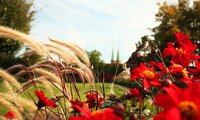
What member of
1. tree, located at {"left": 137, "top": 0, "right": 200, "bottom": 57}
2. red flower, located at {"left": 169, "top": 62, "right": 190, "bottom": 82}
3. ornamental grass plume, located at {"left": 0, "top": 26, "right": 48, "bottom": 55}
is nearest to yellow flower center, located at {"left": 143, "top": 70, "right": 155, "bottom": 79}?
red flower, located at {"left": 169, "top": 62, "right": 190, "bottom": 82}

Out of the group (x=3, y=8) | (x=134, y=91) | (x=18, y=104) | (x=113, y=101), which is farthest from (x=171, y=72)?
(x=3, y=8)

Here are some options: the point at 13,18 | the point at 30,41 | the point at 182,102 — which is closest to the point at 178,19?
the point at 13,18

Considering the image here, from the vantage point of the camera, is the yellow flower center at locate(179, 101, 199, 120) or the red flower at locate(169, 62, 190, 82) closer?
the yellow flower center at locate(179, 101, 199, 120)

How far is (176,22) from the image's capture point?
→ 77.4 ft

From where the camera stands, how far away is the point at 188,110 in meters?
0.94

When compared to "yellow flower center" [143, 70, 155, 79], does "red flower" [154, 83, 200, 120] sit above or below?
below

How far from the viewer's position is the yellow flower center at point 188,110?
0.94m

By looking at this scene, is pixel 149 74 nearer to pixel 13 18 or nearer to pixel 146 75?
pixel 146 75

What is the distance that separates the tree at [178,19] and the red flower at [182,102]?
2212 cm

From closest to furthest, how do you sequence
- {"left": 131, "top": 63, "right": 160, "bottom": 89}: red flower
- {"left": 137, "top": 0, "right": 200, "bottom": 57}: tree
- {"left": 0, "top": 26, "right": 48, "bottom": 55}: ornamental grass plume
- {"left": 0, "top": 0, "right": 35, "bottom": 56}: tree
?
{"left": 131, "top": 63, "right": 160, "bottom": 89}: red flower, {"left": 0, "top": 26, "right": 48, "bottom": 55}: ornamental grass plume, {"left": 0, "top": 0, "right": 35, "bottom": 56}: tree, {"left": 137, "top": 0, "right": 200, "bottom": 57}: tree

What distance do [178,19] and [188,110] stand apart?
76.9ft

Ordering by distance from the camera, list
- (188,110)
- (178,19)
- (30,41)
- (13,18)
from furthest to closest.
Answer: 1. (178,19)
2. (13,18)
3. (30,41)
4. (188,110)

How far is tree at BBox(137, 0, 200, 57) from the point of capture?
23.3 metres

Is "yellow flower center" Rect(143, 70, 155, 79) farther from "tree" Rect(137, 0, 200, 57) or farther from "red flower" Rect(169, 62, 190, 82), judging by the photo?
"tree" Rect(137, 0, 200, 57)
